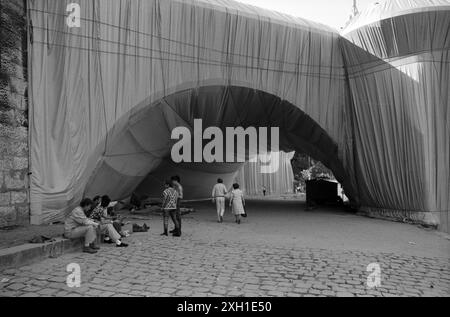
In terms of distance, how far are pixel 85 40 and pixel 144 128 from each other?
3109 mm

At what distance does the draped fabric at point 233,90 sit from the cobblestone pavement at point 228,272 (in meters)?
3.76

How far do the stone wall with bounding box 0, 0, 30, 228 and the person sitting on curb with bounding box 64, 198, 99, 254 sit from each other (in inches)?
89.3

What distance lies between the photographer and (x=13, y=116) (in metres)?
8.49

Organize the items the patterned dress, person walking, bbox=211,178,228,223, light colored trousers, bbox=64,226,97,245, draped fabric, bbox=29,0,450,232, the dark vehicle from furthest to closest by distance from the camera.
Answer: the dark vehicle < person walking, bbox=211,178,228,223 < the patterned dress < draped fabric, bbox=29,0,450,232 < light colored trousers, bbox=64,226,97,245

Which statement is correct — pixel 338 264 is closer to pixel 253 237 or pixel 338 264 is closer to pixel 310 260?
pixel 310 260

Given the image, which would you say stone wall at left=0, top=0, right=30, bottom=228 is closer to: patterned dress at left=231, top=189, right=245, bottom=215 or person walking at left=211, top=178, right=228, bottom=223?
person walking at left=211, top=178, right=228, bottom=223

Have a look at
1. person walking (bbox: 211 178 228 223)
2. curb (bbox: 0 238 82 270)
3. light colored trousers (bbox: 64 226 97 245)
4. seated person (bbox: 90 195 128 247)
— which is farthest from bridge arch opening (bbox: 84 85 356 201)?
curb (bbox: 0 238 82 270)

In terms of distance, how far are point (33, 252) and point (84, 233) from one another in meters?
1.03

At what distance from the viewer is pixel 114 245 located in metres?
7.39

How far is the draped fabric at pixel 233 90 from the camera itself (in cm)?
970

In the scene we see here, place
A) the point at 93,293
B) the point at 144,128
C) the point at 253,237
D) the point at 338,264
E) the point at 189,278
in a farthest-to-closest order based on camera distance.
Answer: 1. the point at 144,128
2. the point at 253,237
3. the point at 338,264
4. the point at 189,278
5. the point at 93,293

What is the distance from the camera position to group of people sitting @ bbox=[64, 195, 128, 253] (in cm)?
671

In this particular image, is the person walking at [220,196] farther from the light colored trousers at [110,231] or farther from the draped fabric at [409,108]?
the draped fabric at [409,108]
